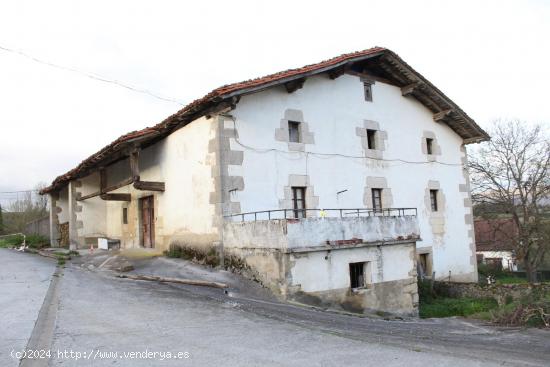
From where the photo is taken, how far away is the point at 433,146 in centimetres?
1656

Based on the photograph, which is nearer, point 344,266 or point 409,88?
point 344,266

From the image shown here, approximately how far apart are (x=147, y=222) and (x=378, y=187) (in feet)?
25.8

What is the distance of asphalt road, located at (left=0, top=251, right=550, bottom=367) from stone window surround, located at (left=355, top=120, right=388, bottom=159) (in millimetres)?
6402

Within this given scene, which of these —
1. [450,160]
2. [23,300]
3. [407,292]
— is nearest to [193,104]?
[23,300]

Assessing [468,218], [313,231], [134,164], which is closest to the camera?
[313,231]

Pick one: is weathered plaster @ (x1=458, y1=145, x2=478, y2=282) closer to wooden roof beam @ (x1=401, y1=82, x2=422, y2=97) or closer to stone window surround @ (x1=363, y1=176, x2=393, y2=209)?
wooden roof beam @ (x1=401, y1=82, x2=422, y2=97)

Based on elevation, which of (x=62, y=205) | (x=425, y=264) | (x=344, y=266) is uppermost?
(x=62, y=205)

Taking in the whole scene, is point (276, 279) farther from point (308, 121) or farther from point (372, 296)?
point (308, 121)

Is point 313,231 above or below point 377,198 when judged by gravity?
below

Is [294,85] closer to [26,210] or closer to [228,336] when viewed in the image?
[228,336]

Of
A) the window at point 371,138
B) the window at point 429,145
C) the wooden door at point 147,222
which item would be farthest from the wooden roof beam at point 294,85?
the window at point 429,145

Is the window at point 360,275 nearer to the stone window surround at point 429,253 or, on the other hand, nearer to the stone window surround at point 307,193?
the stone window surround at point 307,193

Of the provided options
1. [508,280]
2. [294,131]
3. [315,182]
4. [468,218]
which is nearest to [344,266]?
[315,182]

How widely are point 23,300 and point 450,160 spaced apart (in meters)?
14.7
